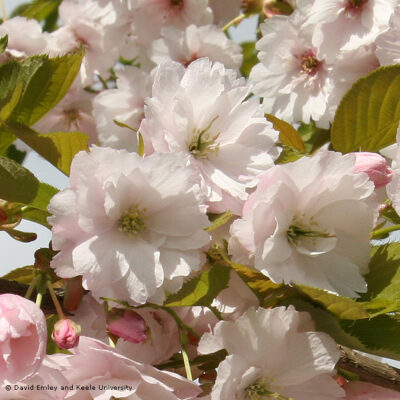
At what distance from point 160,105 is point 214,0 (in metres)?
1.01

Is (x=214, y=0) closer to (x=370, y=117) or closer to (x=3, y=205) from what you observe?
(x=370, y=117)

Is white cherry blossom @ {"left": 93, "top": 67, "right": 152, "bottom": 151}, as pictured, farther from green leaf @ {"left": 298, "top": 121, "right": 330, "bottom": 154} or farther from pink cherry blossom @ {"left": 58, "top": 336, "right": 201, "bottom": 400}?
pink cherry blossom @ {"left": 58, "top": 336, "right": 201, "bottom": 400}

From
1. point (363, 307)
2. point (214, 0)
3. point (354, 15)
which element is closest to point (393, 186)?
point (363, 307)

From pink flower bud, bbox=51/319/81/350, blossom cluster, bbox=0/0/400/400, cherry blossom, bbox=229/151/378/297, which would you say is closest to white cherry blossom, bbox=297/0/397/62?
blossom cluster, bbox=0/0/400/400

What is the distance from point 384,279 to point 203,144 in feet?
0.90

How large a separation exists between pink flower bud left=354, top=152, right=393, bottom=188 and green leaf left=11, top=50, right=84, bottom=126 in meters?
0.37

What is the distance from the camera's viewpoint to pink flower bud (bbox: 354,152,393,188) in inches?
37.2

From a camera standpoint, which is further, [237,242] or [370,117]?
[370,117]

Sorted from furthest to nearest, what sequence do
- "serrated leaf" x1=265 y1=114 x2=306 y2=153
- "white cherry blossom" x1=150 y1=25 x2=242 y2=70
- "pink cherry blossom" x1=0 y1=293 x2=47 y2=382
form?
1. "white cherry blossom" x1=150 y1=25 x2=242 y2=70
2. "serrated leaf" x1=265 y1=114 x2=306 y2=153
3. "pink cherry blossom" x1=0 y1=293 x2=47 y2=382

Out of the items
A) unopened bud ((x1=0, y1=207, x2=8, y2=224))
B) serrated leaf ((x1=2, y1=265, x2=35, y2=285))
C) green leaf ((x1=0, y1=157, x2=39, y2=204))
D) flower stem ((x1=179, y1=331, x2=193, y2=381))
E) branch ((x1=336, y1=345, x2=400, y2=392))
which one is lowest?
branch ((x1=336, y1=345, x2=400, y2=392))

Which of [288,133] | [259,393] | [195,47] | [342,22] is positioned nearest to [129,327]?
[259,393]

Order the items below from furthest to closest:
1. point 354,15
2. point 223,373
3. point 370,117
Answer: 1. point 354,15
2. point 370,117
3. point 223,373

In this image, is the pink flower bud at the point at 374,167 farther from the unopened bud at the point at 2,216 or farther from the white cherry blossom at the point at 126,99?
the white cherry blossom at the point at 126,99

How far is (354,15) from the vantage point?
4.79 feet
